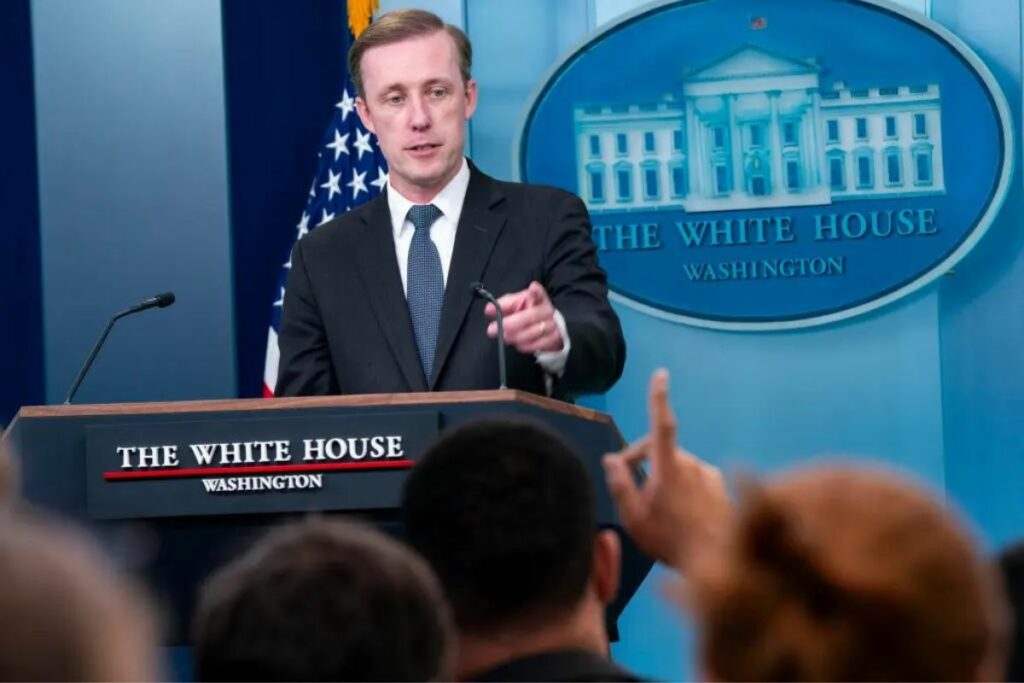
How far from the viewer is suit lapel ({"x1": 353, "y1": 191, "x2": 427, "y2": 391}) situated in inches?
146

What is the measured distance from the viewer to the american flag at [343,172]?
5516 millimetres

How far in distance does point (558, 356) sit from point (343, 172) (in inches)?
96.9

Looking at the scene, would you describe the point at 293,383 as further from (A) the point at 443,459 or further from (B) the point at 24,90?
(B) the point at 24,90

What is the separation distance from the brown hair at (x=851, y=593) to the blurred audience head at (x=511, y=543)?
0.56 m

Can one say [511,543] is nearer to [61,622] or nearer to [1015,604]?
[1015,604]

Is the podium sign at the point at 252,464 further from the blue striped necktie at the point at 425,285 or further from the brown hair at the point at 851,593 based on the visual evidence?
the brown hair at the point at 851,593

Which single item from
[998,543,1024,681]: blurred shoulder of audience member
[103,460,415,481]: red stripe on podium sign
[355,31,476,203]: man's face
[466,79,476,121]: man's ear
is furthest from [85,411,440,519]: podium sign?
[466,79,476,121]: man's ear

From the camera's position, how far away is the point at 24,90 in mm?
5746

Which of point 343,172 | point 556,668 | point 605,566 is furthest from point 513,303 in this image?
point 343,172

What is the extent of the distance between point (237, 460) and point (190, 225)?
2.74 meters

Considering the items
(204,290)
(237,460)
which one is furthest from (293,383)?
(204,290)

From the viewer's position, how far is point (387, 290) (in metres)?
3.83

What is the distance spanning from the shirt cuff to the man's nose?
0.91 meters

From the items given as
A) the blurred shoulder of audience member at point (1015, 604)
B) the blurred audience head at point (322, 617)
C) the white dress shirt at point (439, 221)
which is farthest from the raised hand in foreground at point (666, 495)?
the white dress shirt at point (439, 221)
